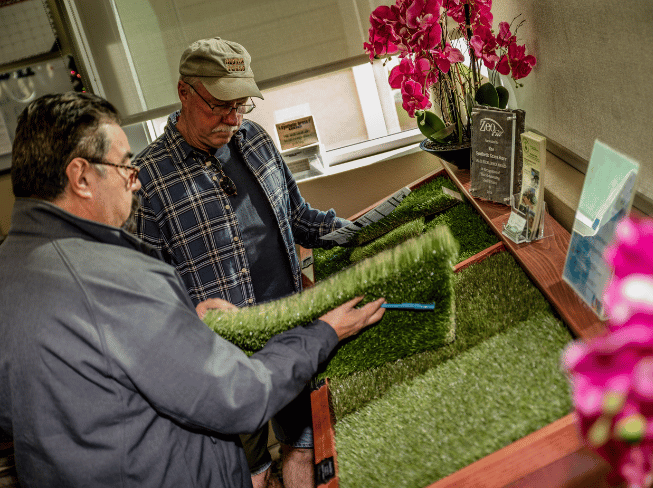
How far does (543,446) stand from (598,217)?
40 cm

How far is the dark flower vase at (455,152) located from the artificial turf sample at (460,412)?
0.84 m

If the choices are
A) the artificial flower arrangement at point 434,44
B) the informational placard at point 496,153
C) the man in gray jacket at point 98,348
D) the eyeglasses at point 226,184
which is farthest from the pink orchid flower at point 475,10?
the man in gray jacket at point 98,348

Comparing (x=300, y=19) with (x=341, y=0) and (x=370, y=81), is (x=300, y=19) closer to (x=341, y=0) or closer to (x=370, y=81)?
(x=341, y=0)

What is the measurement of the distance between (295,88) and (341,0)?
562 mm

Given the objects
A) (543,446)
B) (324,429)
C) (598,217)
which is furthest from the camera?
(324,429)

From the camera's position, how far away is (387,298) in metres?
1.19

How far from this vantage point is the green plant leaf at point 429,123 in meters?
1.87

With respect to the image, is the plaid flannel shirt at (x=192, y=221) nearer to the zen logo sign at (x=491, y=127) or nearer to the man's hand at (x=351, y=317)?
the man's hand at (x=351, y=317)

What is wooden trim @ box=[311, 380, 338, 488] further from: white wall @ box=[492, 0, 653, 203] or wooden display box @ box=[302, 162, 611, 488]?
white wall @ box=[492, 0, 653, 203]

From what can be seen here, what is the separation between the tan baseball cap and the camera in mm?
1658

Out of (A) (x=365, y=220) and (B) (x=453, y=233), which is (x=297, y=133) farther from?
(B) (x=453, y=233)

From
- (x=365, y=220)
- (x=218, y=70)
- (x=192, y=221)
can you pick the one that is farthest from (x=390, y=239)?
(x=218, y=70)

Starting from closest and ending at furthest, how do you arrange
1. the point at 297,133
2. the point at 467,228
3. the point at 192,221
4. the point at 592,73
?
1. the point at 592,73
2. the point at 467,228
3. the point at 192,221
4. the point at 297,133

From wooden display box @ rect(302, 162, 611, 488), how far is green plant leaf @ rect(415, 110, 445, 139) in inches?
26.3
